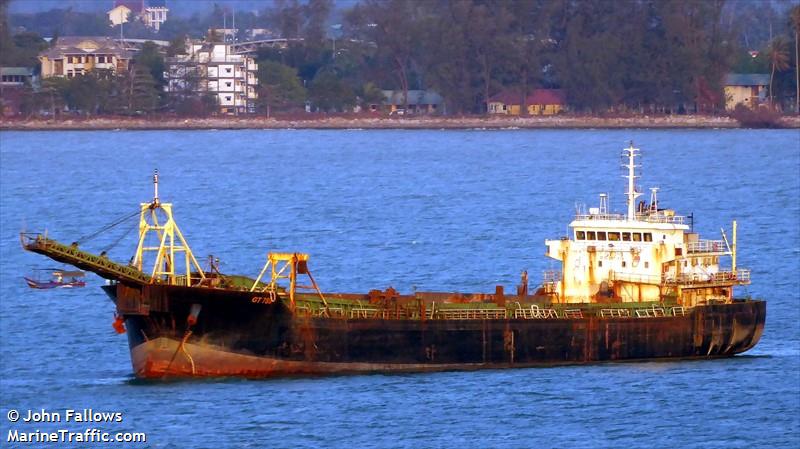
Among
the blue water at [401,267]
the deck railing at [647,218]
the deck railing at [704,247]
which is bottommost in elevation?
the blue water at [401,267]

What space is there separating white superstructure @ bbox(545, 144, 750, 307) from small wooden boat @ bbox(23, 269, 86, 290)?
59.4 feet

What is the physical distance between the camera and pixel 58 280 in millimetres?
69875

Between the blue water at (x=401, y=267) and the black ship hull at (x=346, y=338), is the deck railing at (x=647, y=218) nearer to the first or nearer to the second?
the black ship hull at (x=346, y=338)

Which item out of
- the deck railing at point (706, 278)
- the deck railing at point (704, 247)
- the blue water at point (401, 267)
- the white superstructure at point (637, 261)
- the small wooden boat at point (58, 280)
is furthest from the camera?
the small wooden boat at point (58, 280)

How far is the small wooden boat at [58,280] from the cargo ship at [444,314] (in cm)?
1343

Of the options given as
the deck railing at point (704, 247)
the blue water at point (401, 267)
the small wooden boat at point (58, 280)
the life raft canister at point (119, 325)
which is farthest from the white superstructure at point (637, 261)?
the small wooden boat at point (58, 280)

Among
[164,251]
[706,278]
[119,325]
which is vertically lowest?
[119,325]

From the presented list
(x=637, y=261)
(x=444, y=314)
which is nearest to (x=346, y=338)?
(x=444, y=314)

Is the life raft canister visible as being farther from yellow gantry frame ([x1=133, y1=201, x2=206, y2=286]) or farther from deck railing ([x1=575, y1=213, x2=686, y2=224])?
deck railing ([x1=575, y1=213, x2=686, y2=224])

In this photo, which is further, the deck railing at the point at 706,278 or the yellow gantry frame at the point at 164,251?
the deck railing at the point at 706,278

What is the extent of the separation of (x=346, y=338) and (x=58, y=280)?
66.4ft

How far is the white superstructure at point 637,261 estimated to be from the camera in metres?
→ 56.1

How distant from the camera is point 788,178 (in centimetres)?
13525

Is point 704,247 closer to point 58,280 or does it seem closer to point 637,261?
point 637,261
